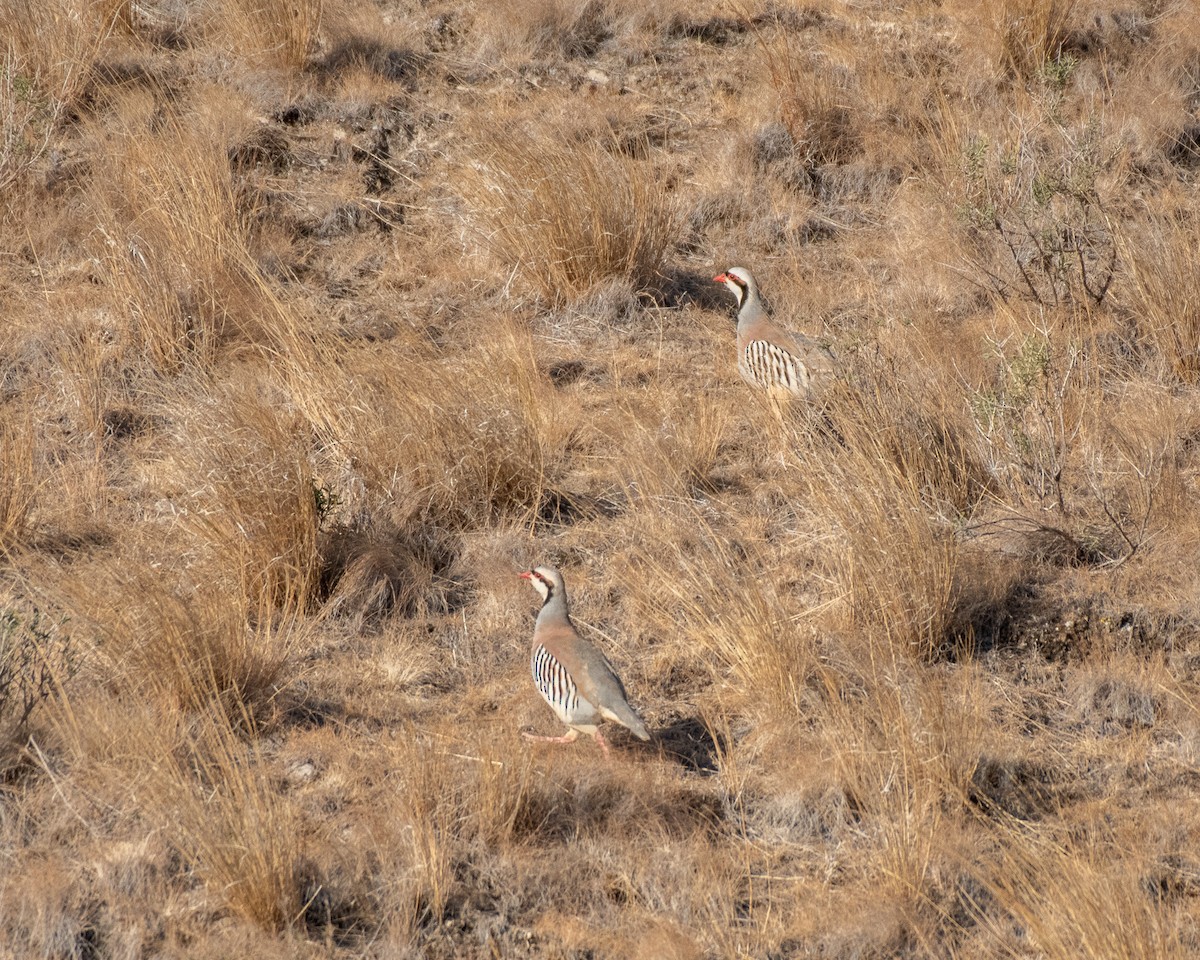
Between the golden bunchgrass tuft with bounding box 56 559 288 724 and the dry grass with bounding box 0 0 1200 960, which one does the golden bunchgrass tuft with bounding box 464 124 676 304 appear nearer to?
the dry grass with bounding box 0 0 1200 960

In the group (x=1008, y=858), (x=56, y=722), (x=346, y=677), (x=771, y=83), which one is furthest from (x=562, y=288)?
(x=1008, y=858)

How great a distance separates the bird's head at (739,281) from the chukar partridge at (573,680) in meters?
3.10

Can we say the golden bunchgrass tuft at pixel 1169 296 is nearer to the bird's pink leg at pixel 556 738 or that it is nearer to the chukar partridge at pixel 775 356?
the chukar partridge at pixel 775 356

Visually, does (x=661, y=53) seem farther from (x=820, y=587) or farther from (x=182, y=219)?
(x=820, y=587)

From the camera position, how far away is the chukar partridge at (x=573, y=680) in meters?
5.12

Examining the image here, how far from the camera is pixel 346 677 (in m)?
5.86

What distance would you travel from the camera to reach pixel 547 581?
571 cm

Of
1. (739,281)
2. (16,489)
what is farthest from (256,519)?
(739,281)

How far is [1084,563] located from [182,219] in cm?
514

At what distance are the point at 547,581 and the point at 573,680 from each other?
24.9 inches

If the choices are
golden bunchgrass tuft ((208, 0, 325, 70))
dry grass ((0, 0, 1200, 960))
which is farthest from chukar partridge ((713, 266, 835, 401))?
golden bunchgrass tuft ((208, 0, 325, 70))

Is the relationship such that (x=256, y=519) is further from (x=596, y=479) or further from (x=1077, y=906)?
(x=1077, y=906)

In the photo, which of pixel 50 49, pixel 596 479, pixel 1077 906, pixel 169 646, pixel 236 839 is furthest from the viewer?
pixel 50 49

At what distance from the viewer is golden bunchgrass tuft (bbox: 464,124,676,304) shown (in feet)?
27.9
